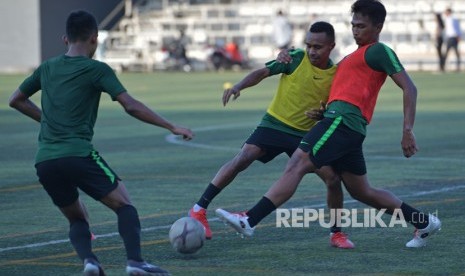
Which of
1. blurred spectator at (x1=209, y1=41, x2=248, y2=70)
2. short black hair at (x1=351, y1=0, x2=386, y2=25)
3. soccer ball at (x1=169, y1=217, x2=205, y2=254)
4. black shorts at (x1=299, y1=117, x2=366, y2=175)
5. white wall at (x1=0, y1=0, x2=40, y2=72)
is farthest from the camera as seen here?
white wall at (x1=0, y1=0, x2=40, y2=72)

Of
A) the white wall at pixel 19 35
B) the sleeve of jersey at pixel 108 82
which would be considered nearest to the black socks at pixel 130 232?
the sleeve of jersey at pixel 108 82

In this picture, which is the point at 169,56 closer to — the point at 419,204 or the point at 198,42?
the point at 198,42

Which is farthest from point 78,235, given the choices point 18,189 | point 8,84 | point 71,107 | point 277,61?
point 8,84

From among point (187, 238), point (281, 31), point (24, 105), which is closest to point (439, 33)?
point (281, 31)

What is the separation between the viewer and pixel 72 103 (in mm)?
7395

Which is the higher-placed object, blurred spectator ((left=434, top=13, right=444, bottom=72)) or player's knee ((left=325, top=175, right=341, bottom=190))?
player's knee ((left=325, top=175, right=341, bottom=190))

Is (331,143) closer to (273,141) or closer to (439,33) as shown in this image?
(273,141)

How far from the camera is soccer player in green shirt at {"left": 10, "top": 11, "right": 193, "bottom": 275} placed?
23.9ft

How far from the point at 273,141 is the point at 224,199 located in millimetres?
2568

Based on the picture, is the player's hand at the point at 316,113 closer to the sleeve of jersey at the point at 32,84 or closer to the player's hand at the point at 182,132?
the player's hand at the point at 182,132

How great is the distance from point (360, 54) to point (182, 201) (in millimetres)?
3715

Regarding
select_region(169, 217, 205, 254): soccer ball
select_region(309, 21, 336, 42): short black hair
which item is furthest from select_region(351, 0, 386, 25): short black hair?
select_region(169, 217, 205, 254): soccer ball

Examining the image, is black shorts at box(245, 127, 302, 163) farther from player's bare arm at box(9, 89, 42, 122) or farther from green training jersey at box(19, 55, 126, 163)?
green training jersey at box(19, 55, 126, 163)

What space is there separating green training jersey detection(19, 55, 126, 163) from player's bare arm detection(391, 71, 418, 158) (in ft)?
7.36
